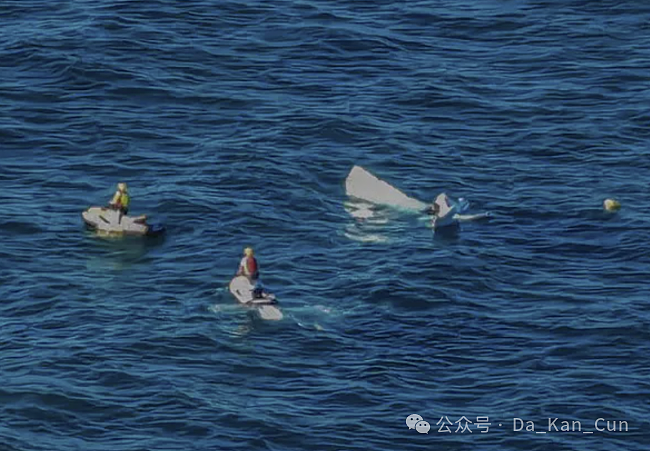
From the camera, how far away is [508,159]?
85.1 meters

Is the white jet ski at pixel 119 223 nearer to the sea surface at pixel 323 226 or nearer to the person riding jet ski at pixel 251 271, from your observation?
the sea surface at pixel 323 226

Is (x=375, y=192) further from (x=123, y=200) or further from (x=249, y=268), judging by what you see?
(x=249, y=268)

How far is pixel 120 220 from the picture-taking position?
76625mm

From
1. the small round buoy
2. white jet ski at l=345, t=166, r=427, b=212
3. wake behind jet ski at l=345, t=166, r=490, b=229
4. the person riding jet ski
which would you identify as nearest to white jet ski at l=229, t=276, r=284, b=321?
the person riding jet ski

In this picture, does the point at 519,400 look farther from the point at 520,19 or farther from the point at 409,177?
the point at 520,19

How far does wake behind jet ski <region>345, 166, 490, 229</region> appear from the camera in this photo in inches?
3066

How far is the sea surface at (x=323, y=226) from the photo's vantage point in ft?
214

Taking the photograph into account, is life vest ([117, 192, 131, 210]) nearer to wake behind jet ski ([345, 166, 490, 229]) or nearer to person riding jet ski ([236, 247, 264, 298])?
person riding jet ski ([236, 247, 264, 298])

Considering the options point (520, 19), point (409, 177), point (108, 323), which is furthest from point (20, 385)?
point (520, 19)

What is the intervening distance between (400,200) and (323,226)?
3427 millimetres

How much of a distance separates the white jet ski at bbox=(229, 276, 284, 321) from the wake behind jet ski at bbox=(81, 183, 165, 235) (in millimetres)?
7146

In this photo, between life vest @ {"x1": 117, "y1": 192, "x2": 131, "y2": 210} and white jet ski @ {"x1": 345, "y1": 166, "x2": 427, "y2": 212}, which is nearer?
life vest @ {"x1": 117, "y1": 192, "x2": 131, "y2": 210}

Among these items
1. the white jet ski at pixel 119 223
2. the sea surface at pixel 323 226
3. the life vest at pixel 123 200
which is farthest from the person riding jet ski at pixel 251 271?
the life vest at pixel 123 200

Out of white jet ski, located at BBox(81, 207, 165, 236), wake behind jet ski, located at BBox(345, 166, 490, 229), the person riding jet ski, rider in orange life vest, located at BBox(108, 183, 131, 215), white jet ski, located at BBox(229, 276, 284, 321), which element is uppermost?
wake behind jet ski, located at BBox(345, 166, 490, 229)
